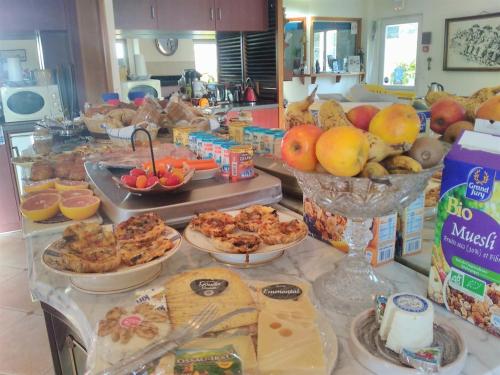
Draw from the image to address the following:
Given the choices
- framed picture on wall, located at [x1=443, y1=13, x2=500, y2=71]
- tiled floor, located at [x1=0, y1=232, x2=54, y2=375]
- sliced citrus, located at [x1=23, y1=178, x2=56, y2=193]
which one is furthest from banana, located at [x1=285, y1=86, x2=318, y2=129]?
framed picture on wall, located at [x1=443, y1=13, x2=500, y2=71]

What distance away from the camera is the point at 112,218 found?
3.92 ft

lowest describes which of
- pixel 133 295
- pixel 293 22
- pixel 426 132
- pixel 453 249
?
pixel 133 295

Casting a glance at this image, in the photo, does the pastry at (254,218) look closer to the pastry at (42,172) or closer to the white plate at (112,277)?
the white plate at (112,277)

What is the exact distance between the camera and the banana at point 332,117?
798 millimetres

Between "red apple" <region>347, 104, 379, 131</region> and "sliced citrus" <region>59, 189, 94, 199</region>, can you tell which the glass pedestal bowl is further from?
"sliced citrus" <region>59, 189, 94, 199</region>

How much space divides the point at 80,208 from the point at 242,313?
2.29ft

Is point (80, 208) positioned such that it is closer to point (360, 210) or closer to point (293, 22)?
point (360, 210)

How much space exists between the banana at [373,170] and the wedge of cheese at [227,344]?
1.05 ft

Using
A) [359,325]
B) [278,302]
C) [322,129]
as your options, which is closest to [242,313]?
[278,302]

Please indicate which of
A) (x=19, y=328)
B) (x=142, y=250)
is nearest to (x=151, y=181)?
(x=142, y=250)

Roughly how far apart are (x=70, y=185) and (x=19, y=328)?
1.21 metres

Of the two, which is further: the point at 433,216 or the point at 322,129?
the point at 433,216

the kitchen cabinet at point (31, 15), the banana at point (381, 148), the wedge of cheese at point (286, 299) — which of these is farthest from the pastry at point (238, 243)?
the kitchen cabinet at point (31, 15)

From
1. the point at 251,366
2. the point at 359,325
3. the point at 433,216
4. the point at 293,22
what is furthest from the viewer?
the point at 293,22
